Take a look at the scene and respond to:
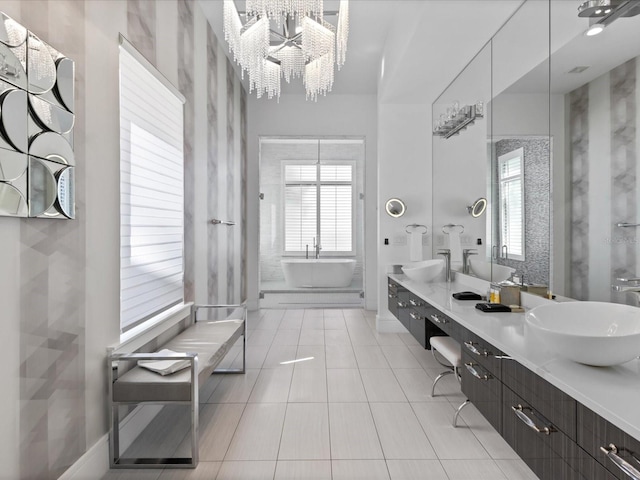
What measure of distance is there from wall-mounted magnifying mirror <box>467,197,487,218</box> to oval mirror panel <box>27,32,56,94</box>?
2821 millimetres

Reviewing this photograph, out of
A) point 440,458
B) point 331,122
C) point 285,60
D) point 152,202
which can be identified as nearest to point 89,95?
point 152,202

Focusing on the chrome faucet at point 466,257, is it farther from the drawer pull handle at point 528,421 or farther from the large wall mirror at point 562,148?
the drawer pull handle at point 528,421

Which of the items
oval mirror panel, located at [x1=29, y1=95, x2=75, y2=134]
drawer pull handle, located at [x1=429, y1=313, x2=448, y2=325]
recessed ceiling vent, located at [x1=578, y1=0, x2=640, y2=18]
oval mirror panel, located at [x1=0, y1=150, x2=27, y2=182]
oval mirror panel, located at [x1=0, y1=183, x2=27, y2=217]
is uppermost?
recessed ceiling vent, located at [x1=578, y1=0, x2=640, y2=18]

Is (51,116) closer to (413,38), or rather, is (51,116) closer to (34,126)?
(34,126)

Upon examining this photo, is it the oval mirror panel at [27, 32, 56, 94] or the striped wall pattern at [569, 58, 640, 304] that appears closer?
the oval mirror panel at [27, 32, 56, 94]

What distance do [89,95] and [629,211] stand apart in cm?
245

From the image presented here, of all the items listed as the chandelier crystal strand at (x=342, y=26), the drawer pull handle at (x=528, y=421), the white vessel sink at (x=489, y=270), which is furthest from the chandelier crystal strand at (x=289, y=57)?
the drawer pull handle at (x=528, y=421)

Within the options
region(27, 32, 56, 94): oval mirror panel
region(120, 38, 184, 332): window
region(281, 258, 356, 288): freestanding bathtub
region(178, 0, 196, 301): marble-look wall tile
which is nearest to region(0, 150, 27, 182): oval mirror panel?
region(27, 32, 56, 94): oval mirror panel

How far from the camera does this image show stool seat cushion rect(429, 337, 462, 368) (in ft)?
7.98

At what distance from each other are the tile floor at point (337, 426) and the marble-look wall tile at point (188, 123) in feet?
3.08

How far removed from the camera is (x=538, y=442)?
4.58 feet

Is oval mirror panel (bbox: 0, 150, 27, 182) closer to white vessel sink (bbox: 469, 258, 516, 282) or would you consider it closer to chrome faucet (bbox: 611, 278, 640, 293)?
chrome faucet (bbox: 611, 278, 640, 293)

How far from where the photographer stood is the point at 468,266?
3561mm

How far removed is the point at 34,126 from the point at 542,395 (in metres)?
2.01
